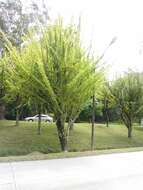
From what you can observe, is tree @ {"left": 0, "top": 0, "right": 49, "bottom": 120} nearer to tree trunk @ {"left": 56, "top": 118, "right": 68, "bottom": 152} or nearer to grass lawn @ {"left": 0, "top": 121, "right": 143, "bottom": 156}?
grass lawn @ {"left": 0, "top": 121, "right": 143, "bottom": 156}

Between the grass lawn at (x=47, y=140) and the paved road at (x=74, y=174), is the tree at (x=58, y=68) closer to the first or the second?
the grass lawn at (x=47, y=140)

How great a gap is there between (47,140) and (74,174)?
1116 centimetres

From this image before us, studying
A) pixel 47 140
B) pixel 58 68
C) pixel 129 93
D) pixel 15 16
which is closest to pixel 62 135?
pixel 47 140

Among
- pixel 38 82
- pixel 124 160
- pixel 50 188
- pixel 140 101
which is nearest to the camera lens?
pixel 50 188

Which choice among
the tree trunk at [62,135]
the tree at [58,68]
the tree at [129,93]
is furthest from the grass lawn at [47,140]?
the tree at [58,68]

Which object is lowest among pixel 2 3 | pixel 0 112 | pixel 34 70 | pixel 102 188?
pixel 102 188

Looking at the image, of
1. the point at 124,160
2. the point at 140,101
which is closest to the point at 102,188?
the point at 124,160

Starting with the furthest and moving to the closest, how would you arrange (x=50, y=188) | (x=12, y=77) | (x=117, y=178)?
(x=12, y=77) → (x=117, y=178) → (x=50, y=188)

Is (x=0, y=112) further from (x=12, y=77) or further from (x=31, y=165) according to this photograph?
(x=31, y=165)

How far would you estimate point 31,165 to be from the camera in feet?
24.9

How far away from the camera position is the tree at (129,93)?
22984 mm

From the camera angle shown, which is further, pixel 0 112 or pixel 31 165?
pixel 0 112

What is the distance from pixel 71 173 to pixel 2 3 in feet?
64.6

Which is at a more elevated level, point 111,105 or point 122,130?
point 111,105
